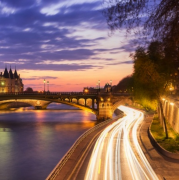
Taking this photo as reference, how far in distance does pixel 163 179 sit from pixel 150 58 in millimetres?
25440

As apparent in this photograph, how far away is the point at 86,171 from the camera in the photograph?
2544cm

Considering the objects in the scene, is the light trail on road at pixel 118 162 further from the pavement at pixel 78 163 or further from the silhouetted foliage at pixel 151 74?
the silhouetted foliage at pixel 151 74

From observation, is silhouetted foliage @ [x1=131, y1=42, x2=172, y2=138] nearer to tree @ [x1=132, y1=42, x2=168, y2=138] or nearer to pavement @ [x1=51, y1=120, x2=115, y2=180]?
tree @ [x1=132, y1=42, x2=168, y2=138]

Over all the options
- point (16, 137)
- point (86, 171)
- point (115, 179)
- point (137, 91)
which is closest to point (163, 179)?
point (115, 179)

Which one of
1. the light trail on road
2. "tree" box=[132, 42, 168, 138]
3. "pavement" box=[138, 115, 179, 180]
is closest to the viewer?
the light trail on road

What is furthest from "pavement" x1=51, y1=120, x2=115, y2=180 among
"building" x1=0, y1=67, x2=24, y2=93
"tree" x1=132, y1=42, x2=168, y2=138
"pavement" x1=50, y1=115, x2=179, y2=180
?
"building" x1=0, y1=67, x2=24, y2=93

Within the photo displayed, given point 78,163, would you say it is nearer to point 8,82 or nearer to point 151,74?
point 151,74

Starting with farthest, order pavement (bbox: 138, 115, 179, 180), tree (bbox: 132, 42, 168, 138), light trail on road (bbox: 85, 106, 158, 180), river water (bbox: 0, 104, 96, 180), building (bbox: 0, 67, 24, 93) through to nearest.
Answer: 1. building (bbox: 0, 67, 24, 93)
2. tree (bbox: 132, 42, 168, 138)
3. river water (bbox: 0, 104, 96, 180)
4. pavement (bbox: 138, 115, 179, 180)
5. light trail on road (bbox: 85, 106, 158, 180)

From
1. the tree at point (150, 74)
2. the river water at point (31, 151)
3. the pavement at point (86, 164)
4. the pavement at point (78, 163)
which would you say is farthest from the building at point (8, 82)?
the pavement at point (86, 164)

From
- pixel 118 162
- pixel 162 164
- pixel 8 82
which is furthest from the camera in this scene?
pixel 8 82

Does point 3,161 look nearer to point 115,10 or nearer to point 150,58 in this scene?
point 150,58

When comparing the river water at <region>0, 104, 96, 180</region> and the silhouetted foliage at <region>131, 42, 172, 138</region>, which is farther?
the silhouetted foliage at <region>131, 42, 172, 138</region>

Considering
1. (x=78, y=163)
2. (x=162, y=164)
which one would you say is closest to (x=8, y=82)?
(x=78, y=163)

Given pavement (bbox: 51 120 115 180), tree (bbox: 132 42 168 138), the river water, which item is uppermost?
tree (bbox: 132 42 168 138)
